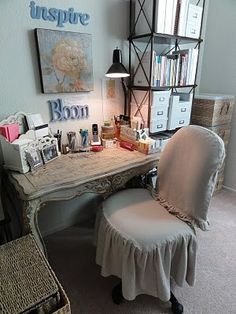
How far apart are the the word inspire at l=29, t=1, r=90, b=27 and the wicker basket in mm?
→ 1356

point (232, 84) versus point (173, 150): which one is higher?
point (232, 84)

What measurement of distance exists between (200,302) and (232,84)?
2.05 m

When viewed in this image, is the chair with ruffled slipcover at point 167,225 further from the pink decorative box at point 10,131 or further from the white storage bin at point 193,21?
the white storage bin at point 193,21

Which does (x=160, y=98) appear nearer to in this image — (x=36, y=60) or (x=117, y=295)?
(x=36, y=60)

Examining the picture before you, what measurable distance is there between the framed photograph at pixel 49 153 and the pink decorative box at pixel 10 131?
0.62 feet

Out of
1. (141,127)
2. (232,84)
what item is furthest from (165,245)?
(232,84)

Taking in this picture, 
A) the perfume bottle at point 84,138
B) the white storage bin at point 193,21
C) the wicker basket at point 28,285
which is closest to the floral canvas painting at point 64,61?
the perfume bottle at point 84,138

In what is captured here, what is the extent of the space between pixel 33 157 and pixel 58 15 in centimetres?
93

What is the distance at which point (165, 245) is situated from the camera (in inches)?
45.7

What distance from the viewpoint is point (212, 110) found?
2.15 meters

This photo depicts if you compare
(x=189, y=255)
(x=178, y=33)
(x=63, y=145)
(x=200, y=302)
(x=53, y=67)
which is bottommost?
(x=200, y=302)

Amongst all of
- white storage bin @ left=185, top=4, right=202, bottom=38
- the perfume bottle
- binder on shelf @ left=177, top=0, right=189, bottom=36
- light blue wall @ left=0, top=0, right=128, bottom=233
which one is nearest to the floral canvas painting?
light blue wall @ left=0, top=0, right=128, bottom=233

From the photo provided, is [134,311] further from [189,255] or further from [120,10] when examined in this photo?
[120,10]

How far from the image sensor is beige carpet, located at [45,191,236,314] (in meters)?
1.34
